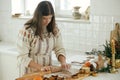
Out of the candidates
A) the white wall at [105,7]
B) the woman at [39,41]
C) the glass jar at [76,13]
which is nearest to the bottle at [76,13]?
the glass jar at [76,13]

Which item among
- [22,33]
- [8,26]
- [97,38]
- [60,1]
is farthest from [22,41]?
[8,26]

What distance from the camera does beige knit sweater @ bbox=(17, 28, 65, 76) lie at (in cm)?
220

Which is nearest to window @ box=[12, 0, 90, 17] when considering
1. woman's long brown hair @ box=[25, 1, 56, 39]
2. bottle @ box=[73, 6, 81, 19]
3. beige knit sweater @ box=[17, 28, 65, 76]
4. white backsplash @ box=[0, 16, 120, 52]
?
bottle @ box=[73, 6, 81, 19]

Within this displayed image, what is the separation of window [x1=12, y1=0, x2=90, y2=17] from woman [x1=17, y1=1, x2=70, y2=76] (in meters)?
1.15

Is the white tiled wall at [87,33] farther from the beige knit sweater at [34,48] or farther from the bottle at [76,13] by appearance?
the beige knit sweater at [34,48]

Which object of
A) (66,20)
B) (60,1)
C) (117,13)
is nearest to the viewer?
(117,13)

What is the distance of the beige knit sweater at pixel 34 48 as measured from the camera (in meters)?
2.20

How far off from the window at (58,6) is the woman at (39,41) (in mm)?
1153

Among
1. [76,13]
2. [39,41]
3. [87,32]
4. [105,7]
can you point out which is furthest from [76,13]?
[39,41]

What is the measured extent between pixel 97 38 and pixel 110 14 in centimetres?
33

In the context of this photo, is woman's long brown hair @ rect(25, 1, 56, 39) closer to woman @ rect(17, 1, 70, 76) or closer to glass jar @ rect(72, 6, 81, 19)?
woman @ rect(17, 1, 70, 76)

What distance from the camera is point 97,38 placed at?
3051mm

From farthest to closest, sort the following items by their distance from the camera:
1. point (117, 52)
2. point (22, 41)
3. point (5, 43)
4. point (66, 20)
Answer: point (5, 43)
point (66, 20)
point (117, 52)
point (22, 41)

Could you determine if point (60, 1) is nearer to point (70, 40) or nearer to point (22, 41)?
point (70, 40)
